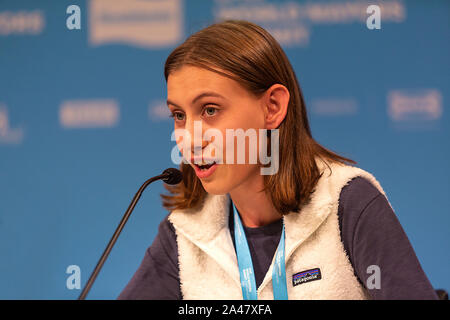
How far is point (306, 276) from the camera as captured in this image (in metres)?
1.08

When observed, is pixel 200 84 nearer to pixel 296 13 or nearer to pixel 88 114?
pixel 296 13

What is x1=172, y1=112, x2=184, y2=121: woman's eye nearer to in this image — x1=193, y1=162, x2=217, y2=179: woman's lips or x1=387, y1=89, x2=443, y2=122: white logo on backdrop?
x1=193, y1=162, x2=217, y2=179: woman's lips

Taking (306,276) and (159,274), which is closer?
(306,276)

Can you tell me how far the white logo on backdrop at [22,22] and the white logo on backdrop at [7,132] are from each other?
335 mm

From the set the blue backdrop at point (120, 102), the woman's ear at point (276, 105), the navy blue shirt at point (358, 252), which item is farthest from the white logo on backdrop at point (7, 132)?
the woman's ear at point (276, 105)

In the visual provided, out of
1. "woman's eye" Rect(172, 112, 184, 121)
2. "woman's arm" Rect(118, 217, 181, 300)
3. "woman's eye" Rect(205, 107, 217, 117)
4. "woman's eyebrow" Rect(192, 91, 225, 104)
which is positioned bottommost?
"woman's arm" Rect(118, 217, 181, 300)

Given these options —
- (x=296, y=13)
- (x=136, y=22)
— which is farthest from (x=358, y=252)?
(x=136, y=22)

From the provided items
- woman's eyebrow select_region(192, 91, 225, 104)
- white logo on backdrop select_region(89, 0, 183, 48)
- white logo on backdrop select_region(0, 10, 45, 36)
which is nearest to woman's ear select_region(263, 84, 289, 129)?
woman's eyebrow select_region(192, 91, 225, 104)

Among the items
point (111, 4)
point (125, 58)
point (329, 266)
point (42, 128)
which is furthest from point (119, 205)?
point (329, 266)

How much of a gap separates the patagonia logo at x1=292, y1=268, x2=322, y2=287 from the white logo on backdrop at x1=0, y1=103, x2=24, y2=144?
1.56m

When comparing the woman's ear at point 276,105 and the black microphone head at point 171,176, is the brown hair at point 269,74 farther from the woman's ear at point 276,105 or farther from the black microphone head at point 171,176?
the black microphone head at point 171,176

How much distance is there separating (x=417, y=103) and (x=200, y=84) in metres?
1.21

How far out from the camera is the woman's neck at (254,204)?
3.78 feet

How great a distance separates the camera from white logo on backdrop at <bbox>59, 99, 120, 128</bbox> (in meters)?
2.13
